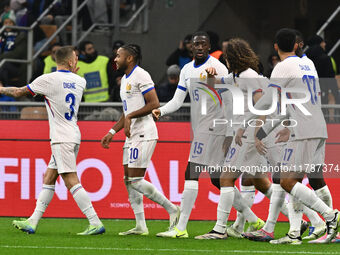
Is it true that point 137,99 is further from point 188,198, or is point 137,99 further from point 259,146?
point 259,146

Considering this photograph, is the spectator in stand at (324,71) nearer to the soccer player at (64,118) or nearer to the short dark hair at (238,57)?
the short dark hair at (238,57)

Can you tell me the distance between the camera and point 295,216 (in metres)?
10.8

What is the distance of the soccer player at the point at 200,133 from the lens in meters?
11.2

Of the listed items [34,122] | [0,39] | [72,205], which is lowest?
[72,205]

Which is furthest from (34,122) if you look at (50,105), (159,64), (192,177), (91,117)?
(159,64)

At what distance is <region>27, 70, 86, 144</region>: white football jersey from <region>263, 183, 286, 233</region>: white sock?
243 cm

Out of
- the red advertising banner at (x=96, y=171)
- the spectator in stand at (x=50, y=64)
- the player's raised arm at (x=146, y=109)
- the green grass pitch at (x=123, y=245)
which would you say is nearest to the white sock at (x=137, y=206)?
the green grass pitch at (x=123, y=245)

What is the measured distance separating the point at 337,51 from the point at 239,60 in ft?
35.2

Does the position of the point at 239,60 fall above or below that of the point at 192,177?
above

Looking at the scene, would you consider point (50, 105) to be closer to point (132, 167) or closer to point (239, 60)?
point (132, 167)

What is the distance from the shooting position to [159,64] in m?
20.3

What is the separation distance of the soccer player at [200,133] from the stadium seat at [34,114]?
350 centimetres

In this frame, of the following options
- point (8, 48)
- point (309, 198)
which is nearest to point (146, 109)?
point (309, 198)

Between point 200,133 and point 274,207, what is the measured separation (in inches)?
48.5
